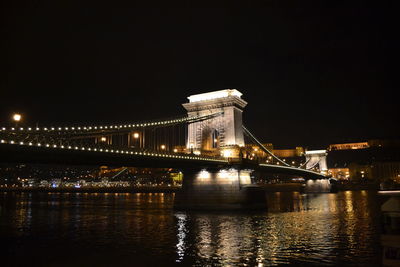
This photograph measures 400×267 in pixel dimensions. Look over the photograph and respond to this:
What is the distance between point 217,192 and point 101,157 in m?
16.7

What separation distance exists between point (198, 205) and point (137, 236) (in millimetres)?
17488

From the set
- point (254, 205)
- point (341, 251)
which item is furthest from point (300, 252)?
point (254, 205)

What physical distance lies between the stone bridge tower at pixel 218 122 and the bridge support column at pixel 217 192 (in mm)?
4731

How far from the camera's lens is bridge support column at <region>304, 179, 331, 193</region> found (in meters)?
98.0

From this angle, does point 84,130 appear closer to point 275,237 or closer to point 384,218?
point 275,237

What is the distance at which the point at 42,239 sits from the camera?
24250 mm

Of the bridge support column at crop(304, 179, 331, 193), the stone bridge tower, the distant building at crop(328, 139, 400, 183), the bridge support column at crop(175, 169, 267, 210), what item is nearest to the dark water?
the bridge support column at crop(175, 169, 267, 210)

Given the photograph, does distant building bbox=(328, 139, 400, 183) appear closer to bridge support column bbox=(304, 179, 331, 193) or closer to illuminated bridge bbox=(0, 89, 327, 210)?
bridge support column bbox=(304, 179, 331, 193)

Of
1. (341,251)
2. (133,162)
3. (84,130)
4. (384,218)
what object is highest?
(84,130)

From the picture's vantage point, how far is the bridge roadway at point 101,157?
78.2 feet

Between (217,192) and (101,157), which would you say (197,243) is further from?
(217,192)

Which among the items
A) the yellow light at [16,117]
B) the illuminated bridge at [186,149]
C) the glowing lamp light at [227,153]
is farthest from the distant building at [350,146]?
the yellow light at [16,117]

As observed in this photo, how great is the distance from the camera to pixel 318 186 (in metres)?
99.1

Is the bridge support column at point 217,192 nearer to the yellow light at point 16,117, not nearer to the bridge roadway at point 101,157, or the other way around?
the bridge roadway at point 101,157
